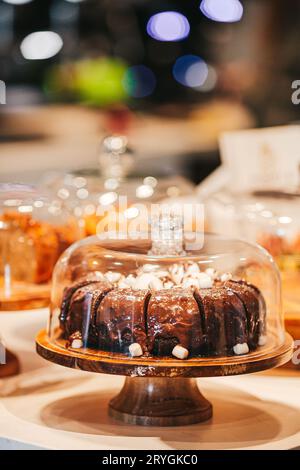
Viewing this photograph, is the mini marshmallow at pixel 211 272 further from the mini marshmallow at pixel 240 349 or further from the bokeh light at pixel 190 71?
the bokeh light at pixel 190 71

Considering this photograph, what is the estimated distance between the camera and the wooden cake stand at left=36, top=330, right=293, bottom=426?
1.71 metres

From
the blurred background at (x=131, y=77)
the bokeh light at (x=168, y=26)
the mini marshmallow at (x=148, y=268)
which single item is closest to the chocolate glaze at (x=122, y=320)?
the mini marshmallow at (x=148, y=268)

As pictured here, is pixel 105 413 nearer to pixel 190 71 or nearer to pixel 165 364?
pixel 165 364

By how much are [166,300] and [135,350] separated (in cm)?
13

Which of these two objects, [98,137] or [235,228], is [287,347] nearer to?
[235,228]

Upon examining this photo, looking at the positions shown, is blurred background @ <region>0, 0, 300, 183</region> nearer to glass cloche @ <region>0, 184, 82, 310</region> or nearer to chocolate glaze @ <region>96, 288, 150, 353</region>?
glass cloche @ <region>0, 184, 82, 310</region>

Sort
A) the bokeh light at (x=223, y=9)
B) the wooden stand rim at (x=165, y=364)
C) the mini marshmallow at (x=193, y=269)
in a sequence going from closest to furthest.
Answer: the wooden stand rim at (x=165, y=364) < the mini marshmallow at (x=193, y=269) < the bokeh light at (x=223, y=9)

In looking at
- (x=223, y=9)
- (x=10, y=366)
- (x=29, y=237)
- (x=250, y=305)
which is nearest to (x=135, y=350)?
(x=250, y=305)

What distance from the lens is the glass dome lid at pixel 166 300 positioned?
1777mm

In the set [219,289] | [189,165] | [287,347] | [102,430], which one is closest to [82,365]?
[102,430]

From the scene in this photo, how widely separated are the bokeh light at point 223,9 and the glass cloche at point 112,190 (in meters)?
2.93

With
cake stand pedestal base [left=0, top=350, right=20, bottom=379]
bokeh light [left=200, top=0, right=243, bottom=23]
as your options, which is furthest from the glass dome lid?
bokeh light [left=200, top=0, right=243, bottom=23]

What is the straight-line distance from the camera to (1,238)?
2.72 meters

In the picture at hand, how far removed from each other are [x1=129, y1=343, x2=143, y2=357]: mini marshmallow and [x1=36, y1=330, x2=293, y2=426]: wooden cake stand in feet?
0.06
